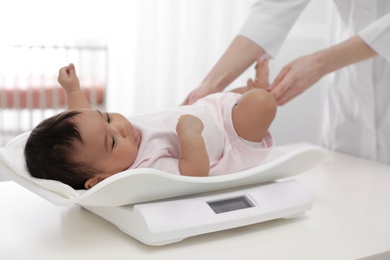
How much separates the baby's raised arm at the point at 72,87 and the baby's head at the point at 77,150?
143 mm

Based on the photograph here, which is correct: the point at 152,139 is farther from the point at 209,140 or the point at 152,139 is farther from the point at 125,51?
the point at 125,51

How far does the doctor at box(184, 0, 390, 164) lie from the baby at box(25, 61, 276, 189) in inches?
5.9

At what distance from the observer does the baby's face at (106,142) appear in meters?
0.90

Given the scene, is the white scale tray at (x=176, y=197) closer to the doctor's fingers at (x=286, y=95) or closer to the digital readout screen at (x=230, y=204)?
the digital readout screen at (x=230, y=204)

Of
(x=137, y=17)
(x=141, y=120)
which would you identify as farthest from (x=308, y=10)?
(x=141, y=120)

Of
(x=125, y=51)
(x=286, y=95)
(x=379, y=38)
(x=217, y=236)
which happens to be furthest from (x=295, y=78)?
(x=125, y=51)

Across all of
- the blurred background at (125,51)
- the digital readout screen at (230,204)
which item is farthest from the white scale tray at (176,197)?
the blurred background at (125,51)

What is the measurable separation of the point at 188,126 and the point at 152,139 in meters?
0.09

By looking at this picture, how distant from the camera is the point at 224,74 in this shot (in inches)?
52.0

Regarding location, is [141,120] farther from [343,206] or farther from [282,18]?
[282,18]

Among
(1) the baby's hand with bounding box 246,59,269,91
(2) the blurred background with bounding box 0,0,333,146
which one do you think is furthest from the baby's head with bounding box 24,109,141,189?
(2) the blurred background with bounding box 0,0,333,146

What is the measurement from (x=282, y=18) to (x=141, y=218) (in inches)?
29.6

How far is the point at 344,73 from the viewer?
1430 mm

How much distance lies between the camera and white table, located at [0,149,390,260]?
81 centimetres
